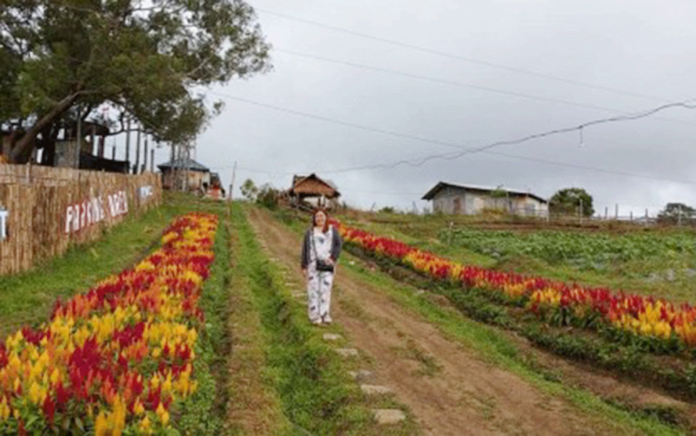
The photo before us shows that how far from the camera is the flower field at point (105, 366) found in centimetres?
401

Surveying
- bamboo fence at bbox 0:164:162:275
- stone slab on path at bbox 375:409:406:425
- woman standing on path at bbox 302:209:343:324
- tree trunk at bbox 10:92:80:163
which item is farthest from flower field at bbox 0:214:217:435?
tree trunk at bbox 10:92:80:163

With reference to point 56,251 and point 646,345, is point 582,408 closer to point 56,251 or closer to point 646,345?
point 646,345

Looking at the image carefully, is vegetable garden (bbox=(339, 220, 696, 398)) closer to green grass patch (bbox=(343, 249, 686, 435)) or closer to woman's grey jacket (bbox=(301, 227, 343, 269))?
green grass patch (bbox=(343, 249, 686, 435))

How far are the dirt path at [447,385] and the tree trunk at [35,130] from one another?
24.2 meters

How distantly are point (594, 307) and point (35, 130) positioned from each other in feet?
102

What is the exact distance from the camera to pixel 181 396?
496cm

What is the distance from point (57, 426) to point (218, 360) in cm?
363

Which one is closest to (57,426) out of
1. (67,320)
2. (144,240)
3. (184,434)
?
(184,434)

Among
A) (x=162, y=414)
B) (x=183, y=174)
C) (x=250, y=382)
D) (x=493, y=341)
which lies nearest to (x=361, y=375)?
(x=250, y=382)

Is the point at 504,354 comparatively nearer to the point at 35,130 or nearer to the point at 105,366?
the point at 105,366

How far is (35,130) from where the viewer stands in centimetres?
3241

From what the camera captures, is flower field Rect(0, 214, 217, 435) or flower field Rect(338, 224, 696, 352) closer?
flower field Rect(0, 214, 217, 435)

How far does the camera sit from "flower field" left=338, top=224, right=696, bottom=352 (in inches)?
316

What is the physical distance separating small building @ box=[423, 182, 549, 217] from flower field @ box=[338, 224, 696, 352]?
39.5 metres
